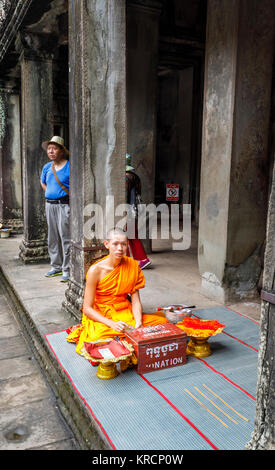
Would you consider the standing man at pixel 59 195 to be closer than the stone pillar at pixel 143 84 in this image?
Yes

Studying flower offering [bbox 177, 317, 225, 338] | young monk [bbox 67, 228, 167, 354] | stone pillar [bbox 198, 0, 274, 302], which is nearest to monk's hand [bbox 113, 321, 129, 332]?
young monk [bbox 67, 228, 167, 354]

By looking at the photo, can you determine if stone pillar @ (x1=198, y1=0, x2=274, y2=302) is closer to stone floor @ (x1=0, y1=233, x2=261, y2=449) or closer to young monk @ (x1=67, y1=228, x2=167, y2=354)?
stone floor @ (x1=0, y1=233, x2=261, y2=449)

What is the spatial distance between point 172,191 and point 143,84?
6.00 metres

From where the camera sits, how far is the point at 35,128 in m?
6.80

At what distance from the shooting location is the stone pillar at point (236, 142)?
443 cm

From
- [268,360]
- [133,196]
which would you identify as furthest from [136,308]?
[133,196]

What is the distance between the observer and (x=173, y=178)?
45.1 ft

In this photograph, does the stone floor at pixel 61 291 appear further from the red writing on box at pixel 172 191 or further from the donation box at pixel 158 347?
the red writing on box at pixel 172 191

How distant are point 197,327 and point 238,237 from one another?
1.66 metres

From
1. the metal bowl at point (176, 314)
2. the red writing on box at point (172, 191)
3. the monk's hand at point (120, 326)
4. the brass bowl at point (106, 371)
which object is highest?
the red writing on box at point (172, 191)

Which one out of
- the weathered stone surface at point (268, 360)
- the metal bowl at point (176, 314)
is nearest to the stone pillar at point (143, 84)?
the metal bowl at point (176, 314)

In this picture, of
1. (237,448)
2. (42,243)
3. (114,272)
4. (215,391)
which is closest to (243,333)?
(215,391)

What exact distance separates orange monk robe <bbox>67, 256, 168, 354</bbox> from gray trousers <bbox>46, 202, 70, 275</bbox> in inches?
81.3

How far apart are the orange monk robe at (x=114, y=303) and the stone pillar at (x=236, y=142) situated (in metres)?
1.52
